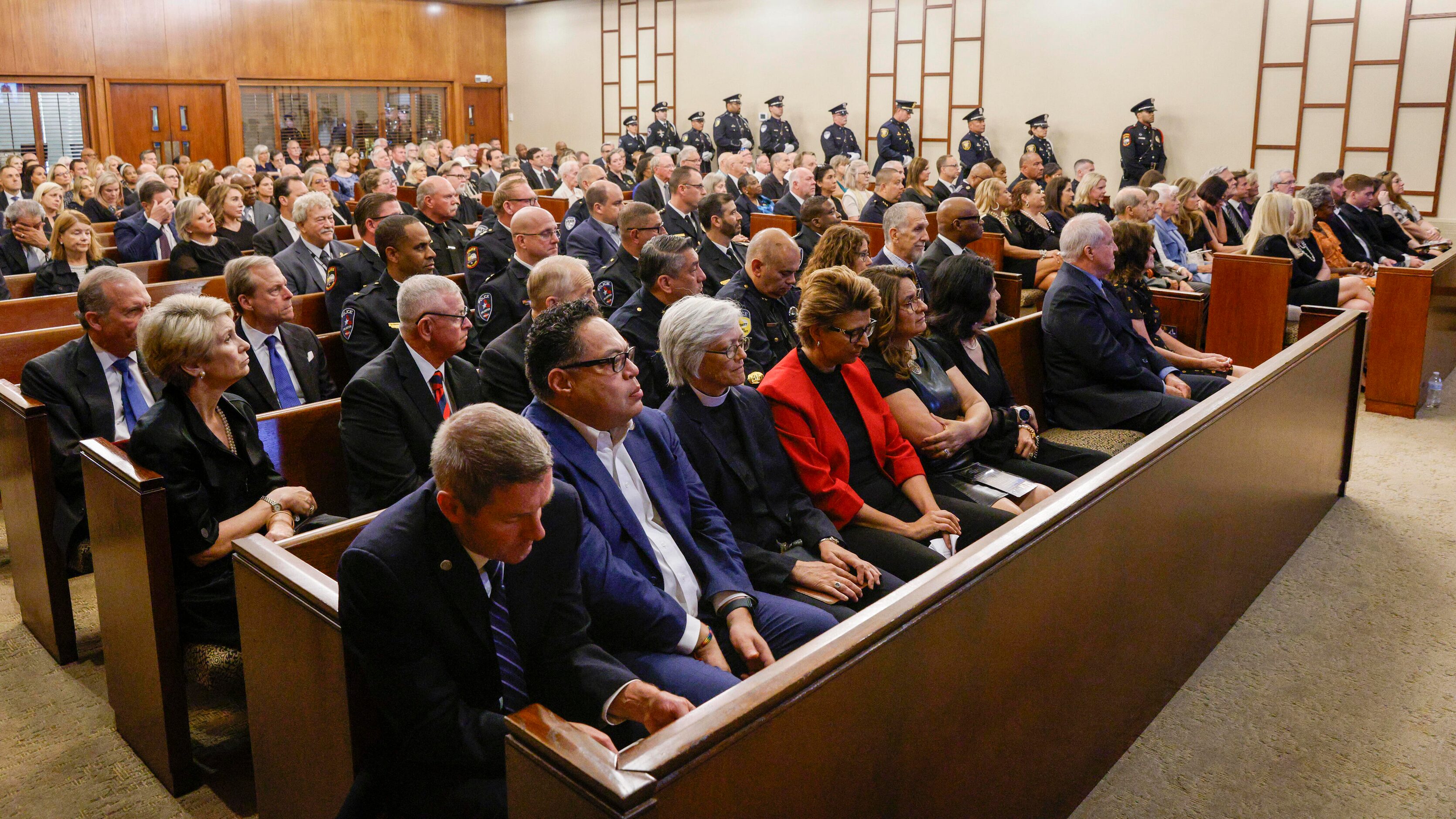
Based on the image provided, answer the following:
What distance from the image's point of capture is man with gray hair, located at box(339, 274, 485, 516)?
9.32 ft

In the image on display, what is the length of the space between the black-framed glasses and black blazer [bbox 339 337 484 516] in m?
0.72

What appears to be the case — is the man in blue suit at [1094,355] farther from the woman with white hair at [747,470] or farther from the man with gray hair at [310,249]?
the man with gray hair at [310,249]

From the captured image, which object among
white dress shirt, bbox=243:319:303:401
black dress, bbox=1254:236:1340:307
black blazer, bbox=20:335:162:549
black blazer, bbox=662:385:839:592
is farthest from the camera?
black dress, bbox=1254:236:1340:307

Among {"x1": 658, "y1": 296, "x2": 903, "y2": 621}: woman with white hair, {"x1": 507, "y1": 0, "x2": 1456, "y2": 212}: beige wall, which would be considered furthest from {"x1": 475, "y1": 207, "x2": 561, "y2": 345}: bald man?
{"x1": 507, "y1": 0, "x2": 1456, "y2": 212}: beige wall

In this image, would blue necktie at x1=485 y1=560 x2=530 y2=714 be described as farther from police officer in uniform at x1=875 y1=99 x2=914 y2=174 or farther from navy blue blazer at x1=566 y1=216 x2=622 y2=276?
police officer in uniform at x1=875 y1=99 x2=914 y2=174

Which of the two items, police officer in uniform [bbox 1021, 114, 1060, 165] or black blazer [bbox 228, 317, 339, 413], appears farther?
police officer in uniform [bbox 1021, 114, 1060, 165]

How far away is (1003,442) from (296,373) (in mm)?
2330

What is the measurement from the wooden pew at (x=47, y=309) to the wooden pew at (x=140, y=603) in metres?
1.88

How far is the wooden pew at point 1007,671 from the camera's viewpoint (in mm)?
1400

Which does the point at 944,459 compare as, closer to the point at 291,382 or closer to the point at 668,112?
the point at 291,382

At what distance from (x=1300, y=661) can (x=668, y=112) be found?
14027mm

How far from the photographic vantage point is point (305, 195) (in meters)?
5.48

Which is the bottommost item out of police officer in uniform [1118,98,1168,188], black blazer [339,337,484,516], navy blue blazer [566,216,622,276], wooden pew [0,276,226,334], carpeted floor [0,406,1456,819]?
carpeted floor [0,406,1456,819]

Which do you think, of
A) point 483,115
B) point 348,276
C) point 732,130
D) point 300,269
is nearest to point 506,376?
point 348,276
